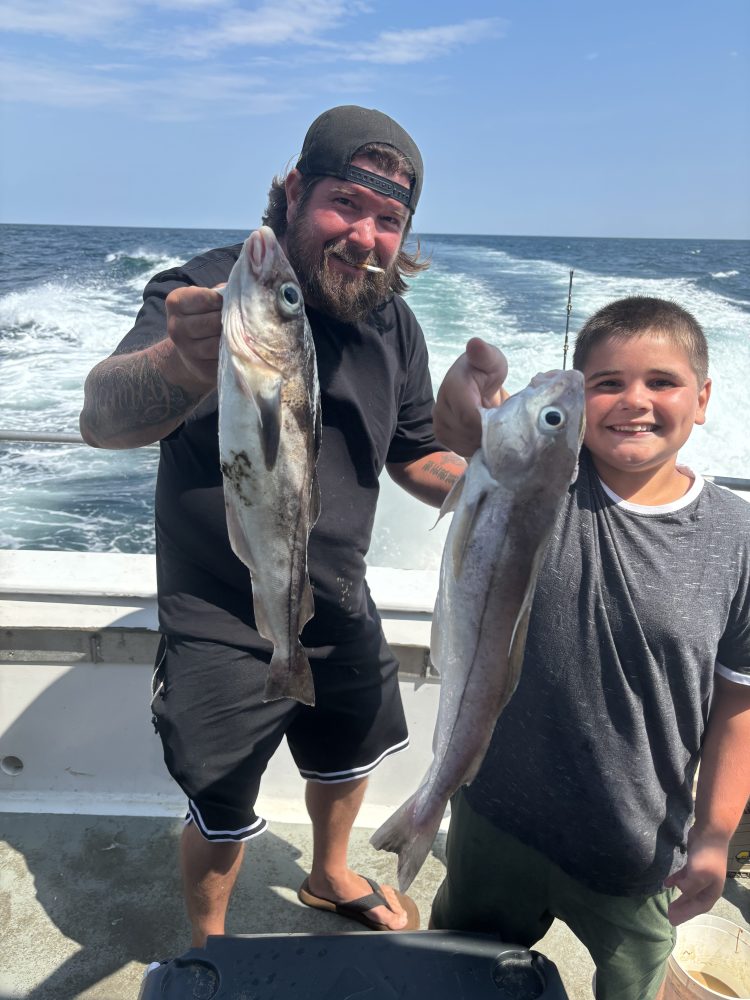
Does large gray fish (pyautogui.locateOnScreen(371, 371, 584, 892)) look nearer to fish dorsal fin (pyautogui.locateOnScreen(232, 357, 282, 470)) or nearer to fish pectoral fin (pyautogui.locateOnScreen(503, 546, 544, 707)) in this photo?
fish pectoral fin (pyautogui.locateOnScreen(503, 546, 544, 707))

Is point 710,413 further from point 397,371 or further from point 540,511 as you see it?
point 540,511

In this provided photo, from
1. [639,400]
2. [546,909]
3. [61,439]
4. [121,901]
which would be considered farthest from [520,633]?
[61,439]

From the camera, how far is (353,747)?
9.55 ft

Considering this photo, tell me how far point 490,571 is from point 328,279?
50.5 inches

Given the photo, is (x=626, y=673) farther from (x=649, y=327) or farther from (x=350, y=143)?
(x=350, y=143)

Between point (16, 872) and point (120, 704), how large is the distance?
0.76 meters

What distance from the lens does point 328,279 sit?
2469 millimetres

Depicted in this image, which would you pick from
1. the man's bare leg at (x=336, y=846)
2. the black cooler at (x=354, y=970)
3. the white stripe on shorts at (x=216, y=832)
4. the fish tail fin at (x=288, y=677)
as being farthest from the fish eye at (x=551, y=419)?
the man's bare leg at (x=336, y=846)

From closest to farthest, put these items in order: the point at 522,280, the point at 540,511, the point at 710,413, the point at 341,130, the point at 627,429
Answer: the point at 540,511 → the point at 627,429 → the point at 341,130 → the point at 710,413 → the point at 522,280

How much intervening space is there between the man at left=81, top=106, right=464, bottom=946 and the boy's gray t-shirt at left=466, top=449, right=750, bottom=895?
2.75 feet

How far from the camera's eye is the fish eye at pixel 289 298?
5.19 ft

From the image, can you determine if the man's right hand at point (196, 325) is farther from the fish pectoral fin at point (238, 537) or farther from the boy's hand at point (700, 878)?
the boy's hand at point (700, 878)

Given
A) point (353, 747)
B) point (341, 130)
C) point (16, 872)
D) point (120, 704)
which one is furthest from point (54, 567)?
point (341, 130)

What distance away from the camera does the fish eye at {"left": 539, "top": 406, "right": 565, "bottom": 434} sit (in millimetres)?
1554
